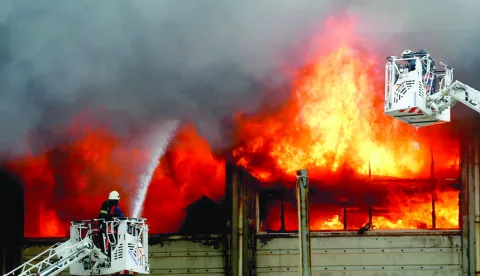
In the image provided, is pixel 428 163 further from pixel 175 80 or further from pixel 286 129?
pixel 175 80

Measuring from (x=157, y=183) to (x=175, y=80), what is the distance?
111 inches

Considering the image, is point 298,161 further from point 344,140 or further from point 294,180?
point 344,140

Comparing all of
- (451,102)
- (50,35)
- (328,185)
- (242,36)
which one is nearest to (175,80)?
(242,36)

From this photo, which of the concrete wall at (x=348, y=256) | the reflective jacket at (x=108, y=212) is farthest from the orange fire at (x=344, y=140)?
the reflective jacket at (x=108, y=212)

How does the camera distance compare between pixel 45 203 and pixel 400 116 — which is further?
pixel 45 203

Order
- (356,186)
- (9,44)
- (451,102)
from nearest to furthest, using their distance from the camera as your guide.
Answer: (451,102) → (9,44) → (356,186)

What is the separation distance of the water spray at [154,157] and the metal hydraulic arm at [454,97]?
5669mm

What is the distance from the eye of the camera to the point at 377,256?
16031 mm

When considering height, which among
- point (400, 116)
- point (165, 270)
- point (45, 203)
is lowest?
point (165, 270)

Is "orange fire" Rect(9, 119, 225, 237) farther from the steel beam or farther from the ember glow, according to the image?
the steel beam

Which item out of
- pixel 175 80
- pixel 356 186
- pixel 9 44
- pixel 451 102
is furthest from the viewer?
pixel 356 186

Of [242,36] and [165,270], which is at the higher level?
[242,36]

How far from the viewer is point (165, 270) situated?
53.0ft

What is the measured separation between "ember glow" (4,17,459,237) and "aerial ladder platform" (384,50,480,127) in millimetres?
2704
